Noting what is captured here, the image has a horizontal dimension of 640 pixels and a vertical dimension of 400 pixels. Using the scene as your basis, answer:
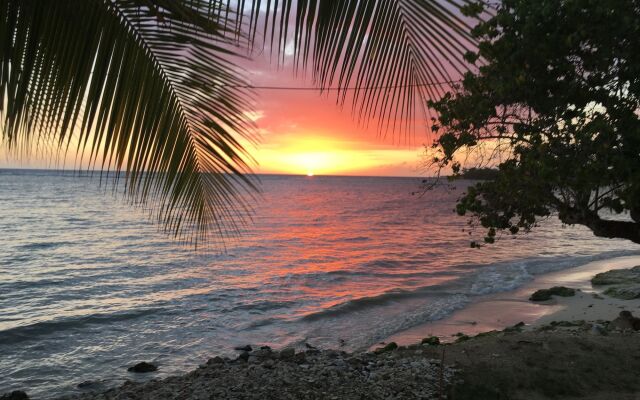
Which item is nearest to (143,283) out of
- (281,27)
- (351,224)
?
(281,27)

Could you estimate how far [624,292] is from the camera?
15.9 m

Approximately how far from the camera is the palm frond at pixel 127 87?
7.25 feet

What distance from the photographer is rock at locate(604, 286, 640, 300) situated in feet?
50.9

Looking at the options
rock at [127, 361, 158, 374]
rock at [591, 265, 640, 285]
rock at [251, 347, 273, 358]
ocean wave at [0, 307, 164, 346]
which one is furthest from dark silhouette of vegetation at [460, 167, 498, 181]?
rock at [591, 265, 640, 285]

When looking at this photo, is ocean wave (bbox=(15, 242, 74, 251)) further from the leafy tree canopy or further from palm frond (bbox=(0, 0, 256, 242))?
palm frond (bbox=(0, 0, 256, 242))

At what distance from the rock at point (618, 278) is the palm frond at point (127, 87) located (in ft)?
60.2

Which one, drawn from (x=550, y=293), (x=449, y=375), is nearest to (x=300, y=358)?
(x=449, y=375)

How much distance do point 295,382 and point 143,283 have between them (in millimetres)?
13638

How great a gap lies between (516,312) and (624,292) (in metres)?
3.92

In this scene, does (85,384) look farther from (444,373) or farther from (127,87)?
(127,87)

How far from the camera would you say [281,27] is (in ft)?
5.59

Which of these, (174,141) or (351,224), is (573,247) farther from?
(174,141)

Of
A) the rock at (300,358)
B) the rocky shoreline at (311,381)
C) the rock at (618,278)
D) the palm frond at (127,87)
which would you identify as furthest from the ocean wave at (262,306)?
the palm frond at (127,87)

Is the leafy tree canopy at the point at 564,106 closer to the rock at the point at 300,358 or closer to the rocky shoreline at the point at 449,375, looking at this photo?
the rocky shoreline at the point at 449,375
